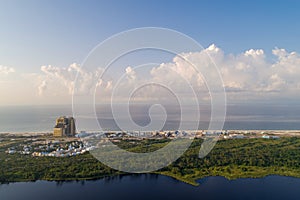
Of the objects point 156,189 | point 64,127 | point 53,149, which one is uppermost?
point 64,127

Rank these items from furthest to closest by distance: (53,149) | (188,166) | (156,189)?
(53,149) < (188,166) < (156,189)

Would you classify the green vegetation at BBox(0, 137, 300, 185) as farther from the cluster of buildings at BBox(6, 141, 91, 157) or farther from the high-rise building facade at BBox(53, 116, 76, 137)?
the high-rise building facade at BBox(53, 116, 76, 137)

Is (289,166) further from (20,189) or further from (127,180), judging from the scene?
(20,189)

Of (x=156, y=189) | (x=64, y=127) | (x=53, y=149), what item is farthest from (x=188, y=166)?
(x=64, y=127)

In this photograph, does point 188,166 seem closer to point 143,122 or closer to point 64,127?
point 143,122

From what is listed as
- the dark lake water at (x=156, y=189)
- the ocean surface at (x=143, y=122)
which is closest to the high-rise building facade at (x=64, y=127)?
the ocean surface at (x=143, y=122)

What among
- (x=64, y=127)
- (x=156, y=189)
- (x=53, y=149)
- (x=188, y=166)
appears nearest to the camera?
(x=156, y=189)

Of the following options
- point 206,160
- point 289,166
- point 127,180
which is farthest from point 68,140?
point 289,166
